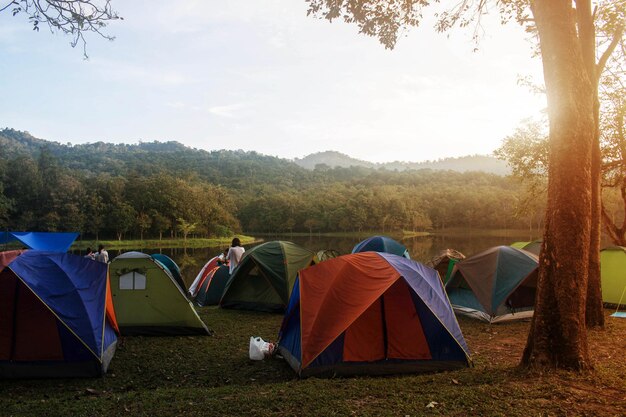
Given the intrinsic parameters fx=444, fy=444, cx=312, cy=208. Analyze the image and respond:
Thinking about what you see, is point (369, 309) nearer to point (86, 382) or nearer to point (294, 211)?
point (86, 382)

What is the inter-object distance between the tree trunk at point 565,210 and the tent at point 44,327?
6.19m

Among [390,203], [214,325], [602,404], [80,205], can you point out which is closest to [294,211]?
[390,203]

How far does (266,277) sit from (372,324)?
523 centimetres

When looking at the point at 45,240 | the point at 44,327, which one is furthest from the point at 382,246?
the point at 45,240

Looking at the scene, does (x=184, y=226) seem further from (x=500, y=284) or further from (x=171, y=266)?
(x=500, y=284)

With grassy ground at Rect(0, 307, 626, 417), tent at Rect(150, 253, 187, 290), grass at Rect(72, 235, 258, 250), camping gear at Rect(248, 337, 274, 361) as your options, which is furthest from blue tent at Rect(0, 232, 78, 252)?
grass at Rect(72, 235, 258, 250)

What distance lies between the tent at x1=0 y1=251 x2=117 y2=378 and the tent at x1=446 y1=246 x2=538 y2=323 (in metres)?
8.04

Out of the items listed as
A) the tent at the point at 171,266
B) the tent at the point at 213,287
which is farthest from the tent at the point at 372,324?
the tent at the point at 171,266

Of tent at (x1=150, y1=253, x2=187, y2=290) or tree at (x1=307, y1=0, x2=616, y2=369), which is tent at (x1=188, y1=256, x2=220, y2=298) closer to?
tent at (x1=150, y1=253, x2=187, y2=290)

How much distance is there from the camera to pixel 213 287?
42.6 ft

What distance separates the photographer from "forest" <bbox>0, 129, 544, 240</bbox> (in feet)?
187

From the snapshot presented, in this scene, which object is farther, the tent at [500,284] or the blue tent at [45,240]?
the blue tent at [45,240]

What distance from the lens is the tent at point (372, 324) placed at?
6469mm

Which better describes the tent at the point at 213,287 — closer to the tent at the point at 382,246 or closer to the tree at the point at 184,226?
the tent at the point at 382,246
